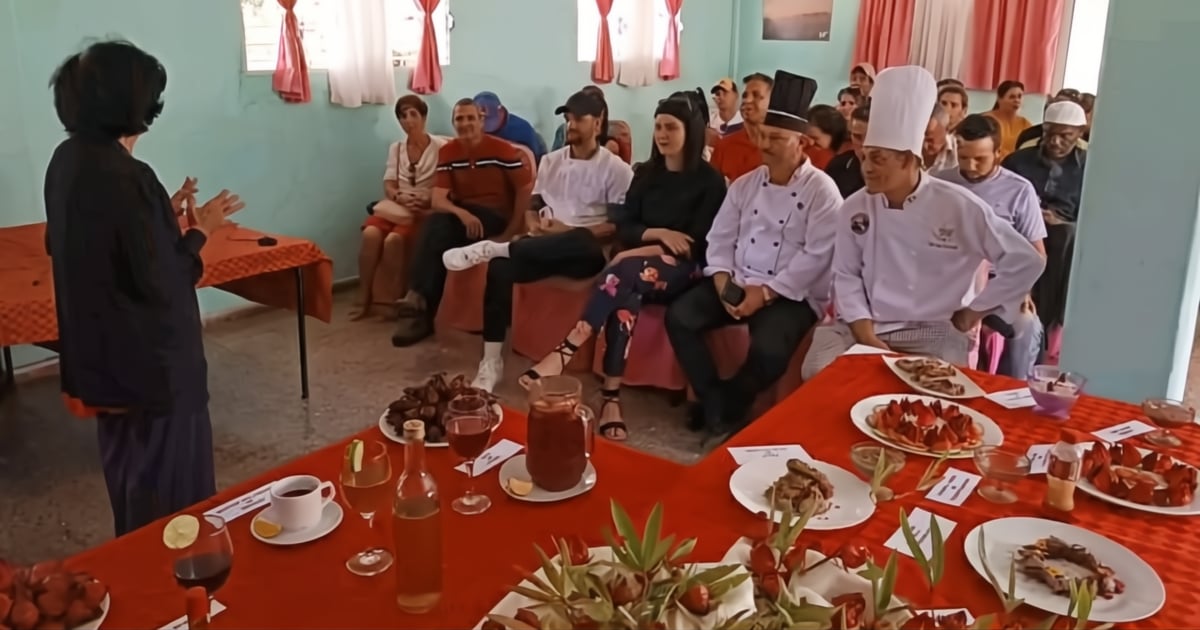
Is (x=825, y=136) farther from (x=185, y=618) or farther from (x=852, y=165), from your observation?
(x=185, y=618)

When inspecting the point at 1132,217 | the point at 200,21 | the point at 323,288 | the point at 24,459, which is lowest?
the point at 24,459

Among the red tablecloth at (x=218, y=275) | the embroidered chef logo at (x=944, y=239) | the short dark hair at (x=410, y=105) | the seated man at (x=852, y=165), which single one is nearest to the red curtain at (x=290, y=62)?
the short dark hair at (x=410, y=105)

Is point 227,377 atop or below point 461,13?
below

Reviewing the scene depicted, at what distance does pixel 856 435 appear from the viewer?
5.23 ft

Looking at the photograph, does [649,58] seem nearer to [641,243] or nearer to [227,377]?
[641,243]

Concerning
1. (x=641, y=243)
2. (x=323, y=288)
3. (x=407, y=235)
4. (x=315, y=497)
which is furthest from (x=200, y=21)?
(x=315, y=497)

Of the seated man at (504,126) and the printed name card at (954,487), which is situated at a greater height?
the seated man at (504,126)

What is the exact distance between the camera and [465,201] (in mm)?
4559

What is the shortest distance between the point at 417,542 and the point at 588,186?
2.91m

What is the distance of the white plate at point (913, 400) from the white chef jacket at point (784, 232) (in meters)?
1.33

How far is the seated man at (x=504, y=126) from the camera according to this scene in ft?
16.5

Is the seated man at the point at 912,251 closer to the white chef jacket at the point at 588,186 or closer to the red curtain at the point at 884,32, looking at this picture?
the white chef jacket at the point at 588,186

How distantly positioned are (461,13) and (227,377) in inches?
108

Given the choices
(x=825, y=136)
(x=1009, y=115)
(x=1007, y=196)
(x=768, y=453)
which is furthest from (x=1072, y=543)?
(x=1009, y=115)
